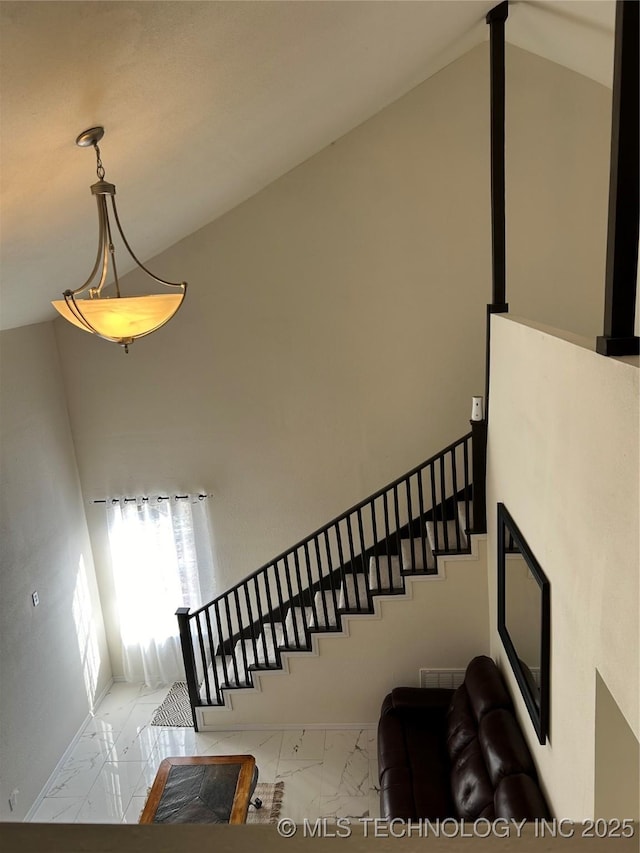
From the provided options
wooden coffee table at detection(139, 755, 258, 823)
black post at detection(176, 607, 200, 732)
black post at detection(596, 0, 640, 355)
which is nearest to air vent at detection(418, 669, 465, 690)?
wooden coffee table at detection(139, 755, 258, 823)

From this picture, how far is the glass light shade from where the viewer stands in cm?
262

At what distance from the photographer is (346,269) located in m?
5.76

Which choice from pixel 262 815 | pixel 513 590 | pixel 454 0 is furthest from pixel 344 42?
pixel 262 815

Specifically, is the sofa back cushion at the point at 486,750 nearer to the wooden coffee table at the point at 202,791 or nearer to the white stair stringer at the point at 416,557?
the white stair stringer at the point at 416,557

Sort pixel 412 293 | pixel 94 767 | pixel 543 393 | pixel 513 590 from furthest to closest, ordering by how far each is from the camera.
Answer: pixel 412 293 < pixel 94 767 < pixel 513 590 < pixel 543 393

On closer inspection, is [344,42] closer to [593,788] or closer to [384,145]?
[384,145]

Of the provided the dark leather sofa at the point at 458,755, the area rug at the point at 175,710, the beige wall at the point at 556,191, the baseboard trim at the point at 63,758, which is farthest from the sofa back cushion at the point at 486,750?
the baseboard trim at the point at 63,758

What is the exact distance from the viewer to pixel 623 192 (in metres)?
1.99

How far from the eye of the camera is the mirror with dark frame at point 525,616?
3.24 metres

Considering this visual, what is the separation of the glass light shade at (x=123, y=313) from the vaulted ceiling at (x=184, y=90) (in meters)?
0.63

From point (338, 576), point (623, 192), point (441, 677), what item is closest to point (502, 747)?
point (441, 677)

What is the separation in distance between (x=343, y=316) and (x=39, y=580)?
136 inches

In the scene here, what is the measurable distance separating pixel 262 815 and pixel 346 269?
442cm

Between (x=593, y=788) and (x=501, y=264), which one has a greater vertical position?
(x=501, y=264)
